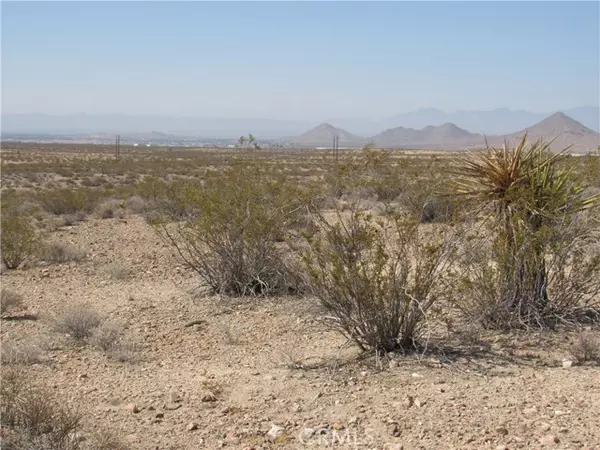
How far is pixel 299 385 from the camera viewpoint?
5926 millimetres

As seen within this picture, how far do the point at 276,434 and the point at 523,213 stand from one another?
13.2ft

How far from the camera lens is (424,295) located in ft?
21.6

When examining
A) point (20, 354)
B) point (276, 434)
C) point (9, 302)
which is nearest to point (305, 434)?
point (276, 434)

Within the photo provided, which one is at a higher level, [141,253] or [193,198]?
[193,198]

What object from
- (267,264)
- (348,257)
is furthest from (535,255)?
(267,264)

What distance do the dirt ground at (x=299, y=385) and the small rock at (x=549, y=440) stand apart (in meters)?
0.01

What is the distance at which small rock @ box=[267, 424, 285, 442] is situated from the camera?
487cm

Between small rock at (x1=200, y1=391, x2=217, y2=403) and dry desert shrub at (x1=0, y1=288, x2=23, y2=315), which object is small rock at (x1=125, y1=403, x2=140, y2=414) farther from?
dry desert shrub at (x1=0, y1=288, x2=23, y2=315)

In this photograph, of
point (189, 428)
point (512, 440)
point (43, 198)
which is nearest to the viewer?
point (512, 440)

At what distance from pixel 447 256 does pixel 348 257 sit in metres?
1.03

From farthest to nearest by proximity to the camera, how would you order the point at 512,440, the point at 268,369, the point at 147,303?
the point at 147,303
the point at 268,369
the point at 512,440

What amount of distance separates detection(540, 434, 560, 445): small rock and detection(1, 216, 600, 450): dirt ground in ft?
0.05

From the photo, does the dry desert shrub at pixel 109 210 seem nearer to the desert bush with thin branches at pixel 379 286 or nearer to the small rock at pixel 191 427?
the desert bush with thin branches at pixel 379 286

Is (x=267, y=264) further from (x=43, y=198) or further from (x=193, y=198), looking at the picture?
(x=43, y=198)
